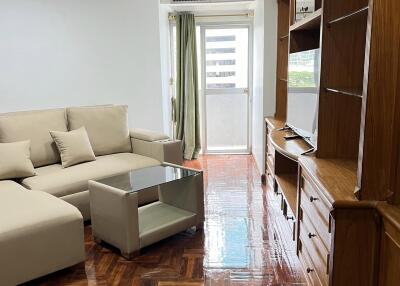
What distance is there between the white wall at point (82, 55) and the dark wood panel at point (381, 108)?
11.5 ft

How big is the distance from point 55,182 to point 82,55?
1834 mm

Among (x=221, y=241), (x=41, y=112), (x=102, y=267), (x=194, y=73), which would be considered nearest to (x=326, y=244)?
(x=221, y=241)

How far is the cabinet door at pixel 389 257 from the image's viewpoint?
54.0 inches

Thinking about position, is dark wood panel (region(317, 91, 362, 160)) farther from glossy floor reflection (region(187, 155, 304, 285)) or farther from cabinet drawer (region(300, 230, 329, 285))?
glossy floor reflection (region(187, 155, 304, 285))

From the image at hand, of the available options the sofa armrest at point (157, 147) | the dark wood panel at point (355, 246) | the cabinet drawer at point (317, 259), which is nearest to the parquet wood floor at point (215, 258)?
the cabinet drawer at point (317, 259)

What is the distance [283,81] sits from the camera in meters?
4.02

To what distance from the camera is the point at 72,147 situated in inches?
137

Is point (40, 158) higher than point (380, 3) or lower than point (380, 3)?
lower

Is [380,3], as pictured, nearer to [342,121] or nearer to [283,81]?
[342,121]

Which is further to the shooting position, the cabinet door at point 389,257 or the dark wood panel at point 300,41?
the dark wood panel at point 300,41

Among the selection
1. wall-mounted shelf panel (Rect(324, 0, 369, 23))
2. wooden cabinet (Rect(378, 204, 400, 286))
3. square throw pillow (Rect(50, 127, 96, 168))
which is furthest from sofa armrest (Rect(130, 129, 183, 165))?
wooden cabinet (Rect(378, 204, 400, 286))

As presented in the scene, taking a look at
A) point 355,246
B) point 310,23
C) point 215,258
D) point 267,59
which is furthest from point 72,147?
point 355,246

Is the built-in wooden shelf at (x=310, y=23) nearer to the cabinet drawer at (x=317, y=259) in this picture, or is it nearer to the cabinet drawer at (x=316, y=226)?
the cabinet drawer at (x=316, y=226)

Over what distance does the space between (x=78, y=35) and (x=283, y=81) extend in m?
2.31
